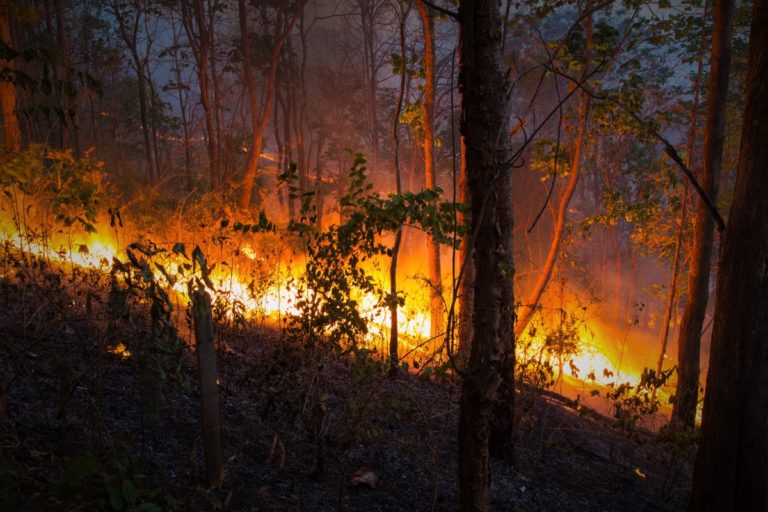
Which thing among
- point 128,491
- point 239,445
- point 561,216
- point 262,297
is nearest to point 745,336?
point 239,445

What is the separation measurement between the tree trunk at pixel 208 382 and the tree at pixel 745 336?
11.9 feet

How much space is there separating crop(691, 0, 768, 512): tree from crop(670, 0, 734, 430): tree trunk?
3.26 m

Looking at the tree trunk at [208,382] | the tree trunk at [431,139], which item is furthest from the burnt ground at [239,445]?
the tree trunk at [431,139]

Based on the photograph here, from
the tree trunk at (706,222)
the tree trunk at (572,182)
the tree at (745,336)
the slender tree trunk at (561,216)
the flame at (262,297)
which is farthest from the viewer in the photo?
the slender tree trunk at (561,216)

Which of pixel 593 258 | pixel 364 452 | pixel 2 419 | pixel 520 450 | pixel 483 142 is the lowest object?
pixel 593 258

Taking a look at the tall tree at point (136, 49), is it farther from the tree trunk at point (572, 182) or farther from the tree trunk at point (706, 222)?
the tree trunk at point (706, 222)

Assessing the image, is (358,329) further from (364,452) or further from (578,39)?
(578,39)

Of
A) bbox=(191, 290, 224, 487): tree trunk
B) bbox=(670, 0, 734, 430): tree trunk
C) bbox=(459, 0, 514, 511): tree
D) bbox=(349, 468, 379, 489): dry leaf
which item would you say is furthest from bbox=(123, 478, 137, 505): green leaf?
bbox=(670, 0, 734, 430): tree trunk

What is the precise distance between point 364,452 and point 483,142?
10.6 feet

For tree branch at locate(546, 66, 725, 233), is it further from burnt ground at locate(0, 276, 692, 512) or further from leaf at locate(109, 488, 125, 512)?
leaf at locate(109, 488, 125, 512)

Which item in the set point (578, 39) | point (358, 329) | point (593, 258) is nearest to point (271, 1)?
point (578, 39)

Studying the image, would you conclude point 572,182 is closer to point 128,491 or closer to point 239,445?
point 239,445

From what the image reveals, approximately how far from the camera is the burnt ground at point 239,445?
2807mm

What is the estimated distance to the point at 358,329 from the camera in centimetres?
417
